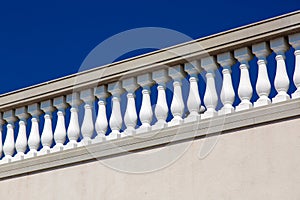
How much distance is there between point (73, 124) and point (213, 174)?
Answer: 157 cm

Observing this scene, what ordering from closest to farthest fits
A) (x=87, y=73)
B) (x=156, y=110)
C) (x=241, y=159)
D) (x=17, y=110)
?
(x=241, y=159) → (x=156, y=110) → (x=87, y=73) → (x=17, y=110)

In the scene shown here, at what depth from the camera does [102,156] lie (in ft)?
21.2

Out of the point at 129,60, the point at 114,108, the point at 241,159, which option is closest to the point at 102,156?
the point at 114,108

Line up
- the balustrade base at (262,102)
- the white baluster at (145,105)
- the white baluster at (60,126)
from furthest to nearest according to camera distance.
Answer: the white baluster at (60,126)
the white baluster at (145,105)
the balustrade base at (262,102)

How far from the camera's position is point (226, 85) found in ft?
19.9

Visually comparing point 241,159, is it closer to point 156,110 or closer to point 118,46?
point 156,110

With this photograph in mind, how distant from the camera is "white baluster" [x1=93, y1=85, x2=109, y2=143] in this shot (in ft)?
21.5

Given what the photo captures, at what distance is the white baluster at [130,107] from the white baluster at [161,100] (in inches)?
8.6

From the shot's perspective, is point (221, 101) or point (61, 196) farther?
point (61, 196)

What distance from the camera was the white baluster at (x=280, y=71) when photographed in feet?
18.9

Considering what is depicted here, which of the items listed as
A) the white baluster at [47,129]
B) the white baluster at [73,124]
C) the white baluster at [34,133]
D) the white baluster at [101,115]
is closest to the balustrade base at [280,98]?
the white baluster at [101,115]

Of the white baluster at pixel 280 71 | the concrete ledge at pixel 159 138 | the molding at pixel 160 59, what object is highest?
the molding at pixel 160 59

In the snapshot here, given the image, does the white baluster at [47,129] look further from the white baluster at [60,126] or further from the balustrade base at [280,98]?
the balustrade base at [280,98]

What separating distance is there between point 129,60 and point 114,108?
46 centimetres
